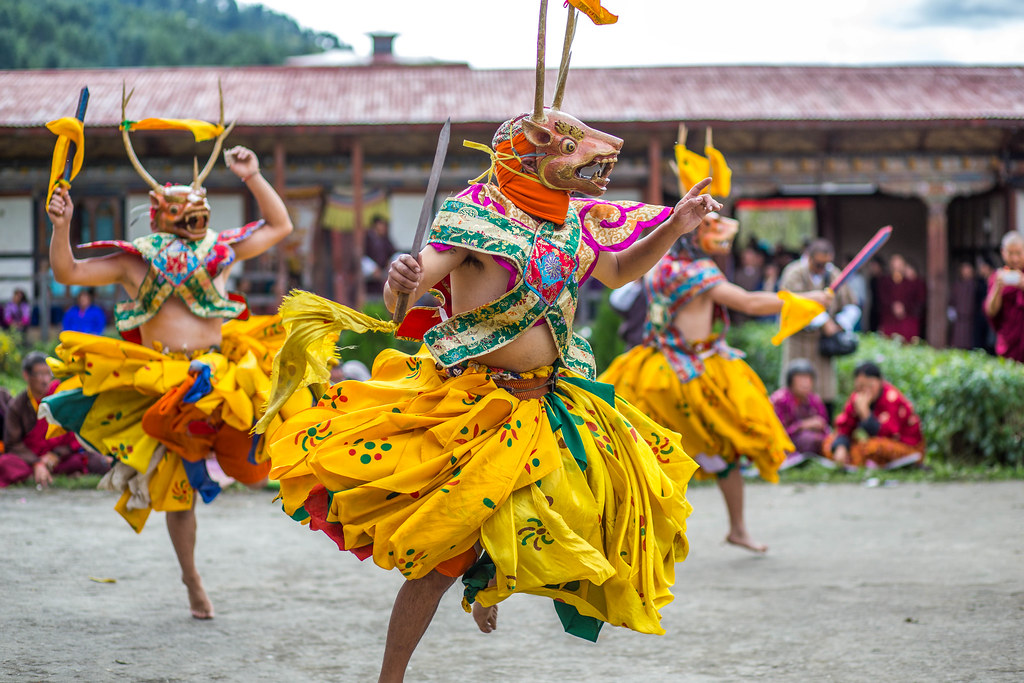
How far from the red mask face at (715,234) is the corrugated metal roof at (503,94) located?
26.7 feet

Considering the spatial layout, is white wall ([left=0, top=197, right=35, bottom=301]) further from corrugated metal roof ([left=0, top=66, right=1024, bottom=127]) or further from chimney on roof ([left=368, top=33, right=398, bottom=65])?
chimney on roof ([left=368, top=33, right=398, bottom=65])

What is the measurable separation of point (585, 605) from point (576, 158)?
131 cm

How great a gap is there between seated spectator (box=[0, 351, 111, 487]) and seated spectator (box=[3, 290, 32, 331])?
25.2 feet

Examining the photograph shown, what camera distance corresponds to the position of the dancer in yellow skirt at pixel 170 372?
14.7ft

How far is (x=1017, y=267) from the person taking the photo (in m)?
8.14

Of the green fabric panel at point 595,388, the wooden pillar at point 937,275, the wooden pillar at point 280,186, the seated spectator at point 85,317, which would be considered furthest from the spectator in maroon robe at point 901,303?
the green fabric panel at point 595,388

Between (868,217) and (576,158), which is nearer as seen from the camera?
(576,158)

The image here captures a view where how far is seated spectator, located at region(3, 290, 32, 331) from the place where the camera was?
592 inches

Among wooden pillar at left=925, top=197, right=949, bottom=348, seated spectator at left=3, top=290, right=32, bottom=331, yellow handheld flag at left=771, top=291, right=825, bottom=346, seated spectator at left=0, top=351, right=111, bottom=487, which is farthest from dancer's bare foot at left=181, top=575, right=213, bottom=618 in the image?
wooden pillar at left=925, top=197, right=949, bottom=348

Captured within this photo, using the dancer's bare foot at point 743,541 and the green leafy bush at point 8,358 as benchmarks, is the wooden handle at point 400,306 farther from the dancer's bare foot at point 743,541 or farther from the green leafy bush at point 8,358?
the green leafy bush at point 8,358

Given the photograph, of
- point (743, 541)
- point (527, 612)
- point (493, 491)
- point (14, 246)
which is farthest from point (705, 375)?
point (14, 246)

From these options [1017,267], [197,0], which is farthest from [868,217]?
[197,0]

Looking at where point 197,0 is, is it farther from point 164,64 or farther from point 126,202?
point 126,202

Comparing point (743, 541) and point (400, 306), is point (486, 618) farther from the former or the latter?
point (743, 541)
